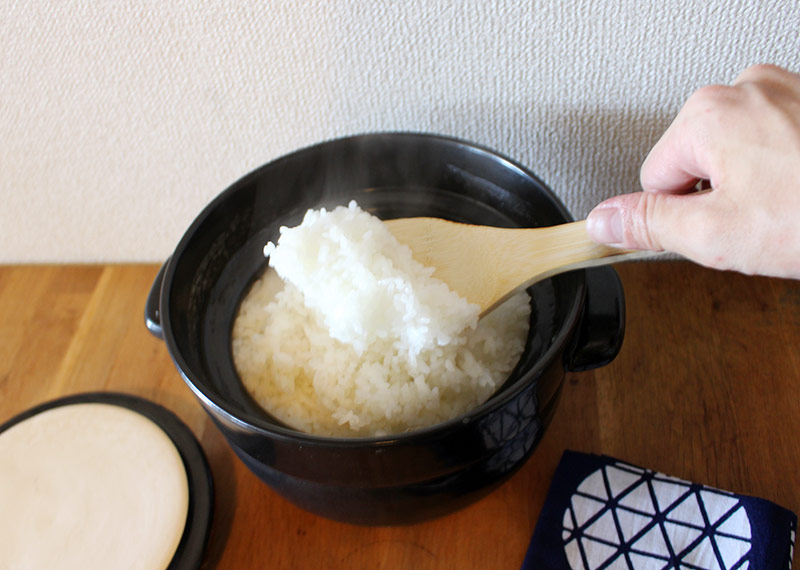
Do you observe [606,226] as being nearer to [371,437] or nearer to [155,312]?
[371,437]

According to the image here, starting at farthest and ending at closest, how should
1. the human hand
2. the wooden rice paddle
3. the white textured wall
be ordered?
the white textured wall
the wooden rice paddle
the human hand

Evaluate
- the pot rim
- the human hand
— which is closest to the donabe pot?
the pot rim

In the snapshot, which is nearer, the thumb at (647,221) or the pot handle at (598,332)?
the thumb at (647,221)

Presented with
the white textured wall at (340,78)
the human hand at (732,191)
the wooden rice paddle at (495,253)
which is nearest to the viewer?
the human hand at (732,191)

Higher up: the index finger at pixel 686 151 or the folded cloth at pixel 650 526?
the index finger at pixel 686 151

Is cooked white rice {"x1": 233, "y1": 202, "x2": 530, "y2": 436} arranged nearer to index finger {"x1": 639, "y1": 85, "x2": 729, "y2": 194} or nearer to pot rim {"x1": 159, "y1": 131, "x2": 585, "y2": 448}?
pot rim {"x1": 159, "y1": 131, "x2": 585, "y2": 448}

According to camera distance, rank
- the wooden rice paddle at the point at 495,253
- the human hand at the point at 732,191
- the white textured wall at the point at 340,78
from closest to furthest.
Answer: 1. the human hand at the point at 732,191
2. the wooden rice paddle at the point at 495,253
3. the white textured wall at the point at 340,78

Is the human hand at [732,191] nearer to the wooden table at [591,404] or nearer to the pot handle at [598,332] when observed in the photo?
the pot handle at [598,332]

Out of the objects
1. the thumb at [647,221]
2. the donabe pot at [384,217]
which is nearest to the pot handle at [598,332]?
the donabe pot at [384,217]
